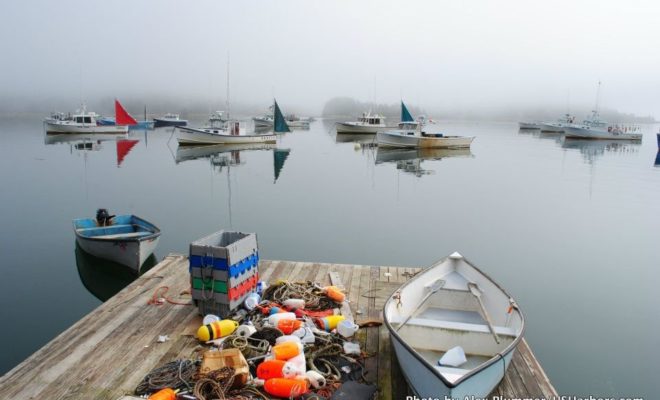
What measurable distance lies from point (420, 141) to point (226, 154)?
15.6m

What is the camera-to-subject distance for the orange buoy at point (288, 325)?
4.80 m

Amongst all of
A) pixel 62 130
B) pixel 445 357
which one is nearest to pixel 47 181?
pixel 445 357

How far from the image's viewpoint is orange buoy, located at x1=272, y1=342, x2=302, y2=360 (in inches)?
163

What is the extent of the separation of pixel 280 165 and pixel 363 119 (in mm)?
29097

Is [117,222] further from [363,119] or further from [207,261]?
[363,119]

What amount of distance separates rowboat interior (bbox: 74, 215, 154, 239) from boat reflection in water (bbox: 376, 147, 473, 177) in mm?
16572

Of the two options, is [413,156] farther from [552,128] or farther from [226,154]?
[552,128]

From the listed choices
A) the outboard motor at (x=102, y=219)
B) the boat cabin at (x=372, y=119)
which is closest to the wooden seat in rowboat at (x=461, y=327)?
the outboard motor at (x=102, y=219)

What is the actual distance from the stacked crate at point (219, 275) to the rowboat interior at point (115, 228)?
12.3ft

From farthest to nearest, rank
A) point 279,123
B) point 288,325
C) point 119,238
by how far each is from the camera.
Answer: point 279,123
point 119,238
point 288,325

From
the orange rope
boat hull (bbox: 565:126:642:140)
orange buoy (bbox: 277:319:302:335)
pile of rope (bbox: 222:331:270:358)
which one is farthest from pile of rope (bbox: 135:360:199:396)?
boat hull (bbox: 565:126:642:140)

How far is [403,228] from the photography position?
1244 cm

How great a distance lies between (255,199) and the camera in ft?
54.3

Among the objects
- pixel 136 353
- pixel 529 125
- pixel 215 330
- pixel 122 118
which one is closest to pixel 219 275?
pixel 215 330
